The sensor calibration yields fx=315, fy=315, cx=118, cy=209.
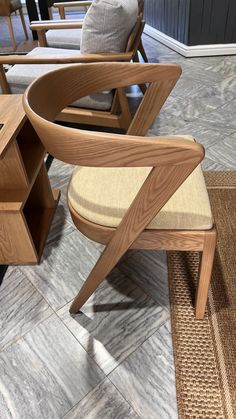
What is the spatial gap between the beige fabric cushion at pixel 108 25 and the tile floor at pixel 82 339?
92cm

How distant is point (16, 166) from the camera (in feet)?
3.61

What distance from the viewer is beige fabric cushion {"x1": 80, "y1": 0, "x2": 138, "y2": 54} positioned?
1.55m

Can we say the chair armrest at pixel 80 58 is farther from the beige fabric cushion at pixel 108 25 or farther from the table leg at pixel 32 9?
the table leg at pixel 32 9

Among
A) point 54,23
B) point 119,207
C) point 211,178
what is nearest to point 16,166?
point 119,207

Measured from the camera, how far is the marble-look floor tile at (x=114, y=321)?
102 cm

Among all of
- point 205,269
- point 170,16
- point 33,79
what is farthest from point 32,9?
point 205,269

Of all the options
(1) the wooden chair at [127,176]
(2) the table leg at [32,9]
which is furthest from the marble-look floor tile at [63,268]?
(2) the table leg at [32,9]

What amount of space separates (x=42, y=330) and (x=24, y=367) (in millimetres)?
126

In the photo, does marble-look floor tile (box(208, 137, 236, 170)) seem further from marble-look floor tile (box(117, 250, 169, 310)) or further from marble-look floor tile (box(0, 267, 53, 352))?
marble-look floor tile (box(0, 267, 53, 352))

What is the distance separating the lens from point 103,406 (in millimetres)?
905

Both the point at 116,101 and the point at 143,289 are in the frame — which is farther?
the point at 116,101

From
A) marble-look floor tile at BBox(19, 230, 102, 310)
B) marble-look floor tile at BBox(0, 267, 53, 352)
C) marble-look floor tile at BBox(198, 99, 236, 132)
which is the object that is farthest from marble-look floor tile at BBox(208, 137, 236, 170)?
marble-look floor tile at BBox(0, 267, 53, 352)

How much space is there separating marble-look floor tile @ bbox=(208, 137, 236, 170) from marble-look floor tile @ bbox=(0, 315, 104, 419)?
4.02ft

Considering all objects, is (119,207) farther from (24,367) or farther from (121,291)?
(24,367)
